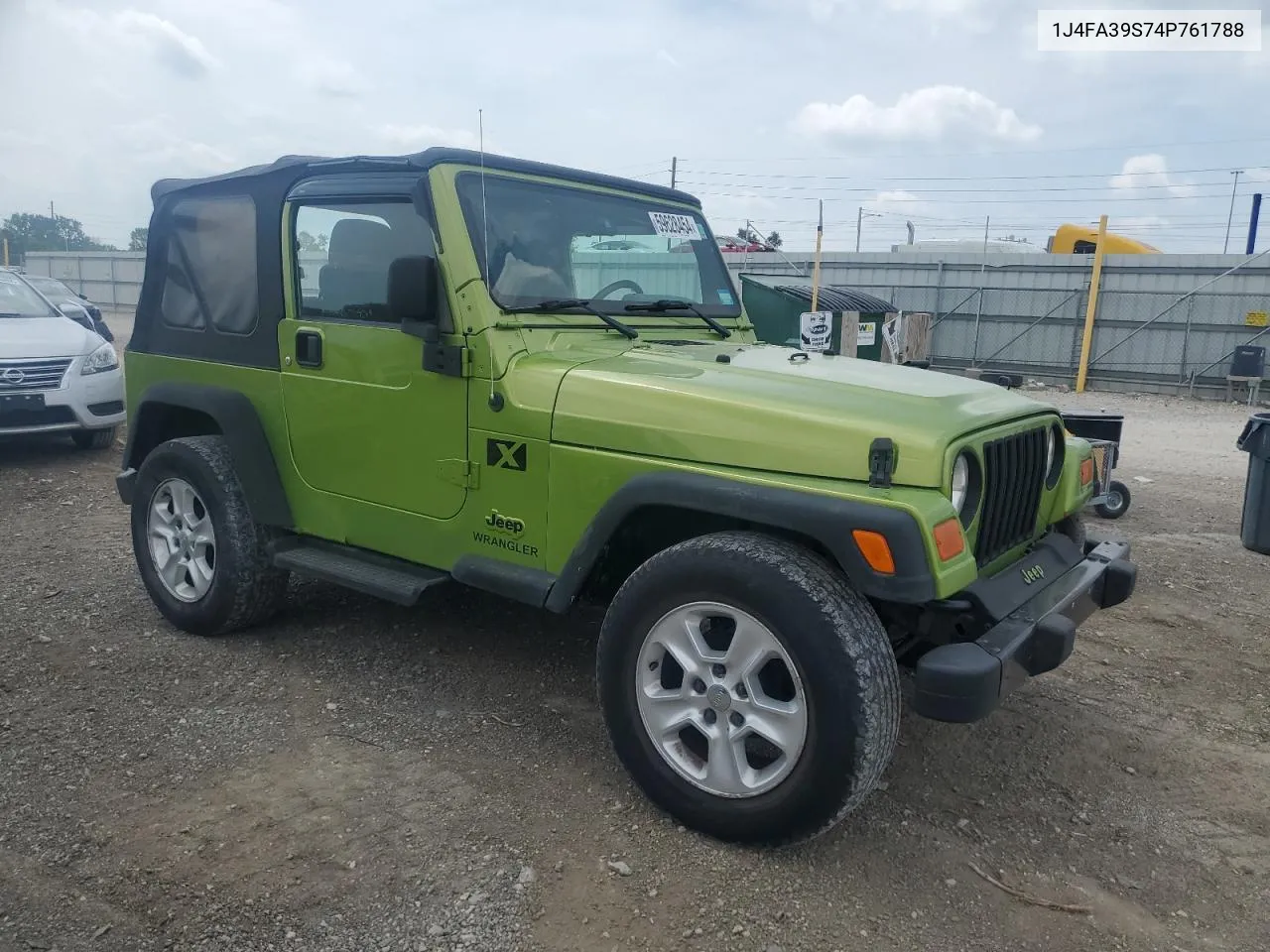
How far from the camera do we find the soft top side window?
4230 millimetres

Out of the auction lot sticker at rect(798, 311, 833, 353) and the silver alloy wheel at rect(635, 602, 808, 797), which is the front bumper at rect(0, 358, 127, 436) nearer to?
the silver alloy wheel at rect(635, 602, 808, 797)

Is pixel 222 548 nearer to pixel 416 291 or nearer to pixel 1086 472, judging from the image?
pixel 416 291

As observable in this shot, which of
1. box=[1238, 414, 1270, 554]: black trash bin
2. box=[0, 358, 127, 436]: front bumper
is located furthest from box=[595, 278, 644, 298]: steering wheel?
box=[0, 358, 127, 436]: front bumper

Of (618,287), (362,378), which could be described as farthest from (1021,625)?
(362,378)

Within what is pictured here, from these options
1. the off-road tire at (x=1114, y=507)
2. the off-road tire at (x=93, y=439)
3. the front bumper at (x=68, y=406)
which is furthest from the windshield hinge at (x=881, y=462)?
the off-road tire at (x=93, y=439)

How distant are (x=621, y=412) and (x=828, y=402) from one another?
2.11 ft

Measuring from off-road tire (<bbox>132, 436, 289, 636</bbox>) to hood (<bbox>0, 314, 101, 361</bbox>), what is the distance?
444 cm

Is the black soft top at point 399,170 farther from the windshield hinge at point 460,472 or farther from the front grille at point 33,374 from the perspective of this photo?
the front grille at point 33,374

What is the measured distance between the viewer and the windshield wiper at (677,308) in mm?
4017

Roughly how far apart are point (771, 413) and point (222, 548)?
259 centimetres

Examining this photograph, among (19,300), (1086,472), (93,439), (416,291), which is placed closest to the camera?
(416,291)

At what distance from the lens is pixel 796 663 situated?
2.68 m

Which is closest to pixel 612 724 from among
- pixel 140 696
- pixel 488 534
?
pixel 488 534

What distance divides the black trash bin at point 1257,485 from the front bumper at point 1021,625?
2587mm
